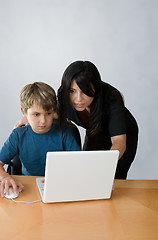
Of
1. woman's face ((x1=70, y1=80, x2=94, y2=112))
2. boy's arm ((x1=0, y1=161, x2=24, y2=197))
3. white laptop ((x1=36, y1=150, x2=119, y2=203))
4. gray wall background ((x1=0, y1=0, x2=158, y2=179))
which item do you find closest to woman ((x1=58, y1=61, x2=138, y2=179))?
woman's face ((x1=70, y1=80, x2=94, y2=112))

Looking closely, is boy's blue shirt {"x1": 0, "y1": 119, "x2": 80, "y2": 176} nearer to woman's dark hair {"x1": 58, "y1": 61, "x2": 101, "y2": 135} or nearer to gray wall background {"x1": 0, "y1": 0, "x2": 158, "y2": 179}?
woman's dark hair {"x1": 58, "y1": 61, "x2": 101, "y2": 135}

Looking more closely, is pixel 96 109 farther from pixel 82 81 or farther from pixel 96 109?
pixel 82 81

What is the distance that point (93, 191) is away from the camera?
1166mm

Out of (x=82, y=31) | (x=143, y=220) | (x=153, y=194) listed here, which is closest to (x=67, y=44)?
(x=82, y=31)

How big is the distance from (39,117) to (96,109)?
0.97 feet

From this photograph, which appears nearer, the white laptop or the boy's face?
the white laptop

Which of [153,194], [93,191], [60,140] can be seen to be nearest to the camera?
[93,191]

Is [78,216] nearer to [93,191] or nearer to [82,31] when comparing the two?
[93,191]

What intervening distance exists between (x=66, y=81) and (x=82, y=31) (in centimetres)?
166

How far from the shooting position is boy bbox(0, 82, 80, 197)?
1.42 m

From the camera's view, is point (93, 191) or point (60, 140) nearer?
point (93, 191)

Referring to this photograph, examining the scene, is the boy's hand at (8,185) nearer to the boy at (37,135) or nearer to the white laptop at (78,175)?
the white laptop at (78,175)

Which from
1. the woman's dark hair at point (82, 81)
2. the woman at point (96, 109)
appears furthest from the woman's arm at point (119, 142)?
the woman's dark hair at point (82, 81)

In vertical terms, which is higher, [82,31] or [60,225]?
[82,31]
